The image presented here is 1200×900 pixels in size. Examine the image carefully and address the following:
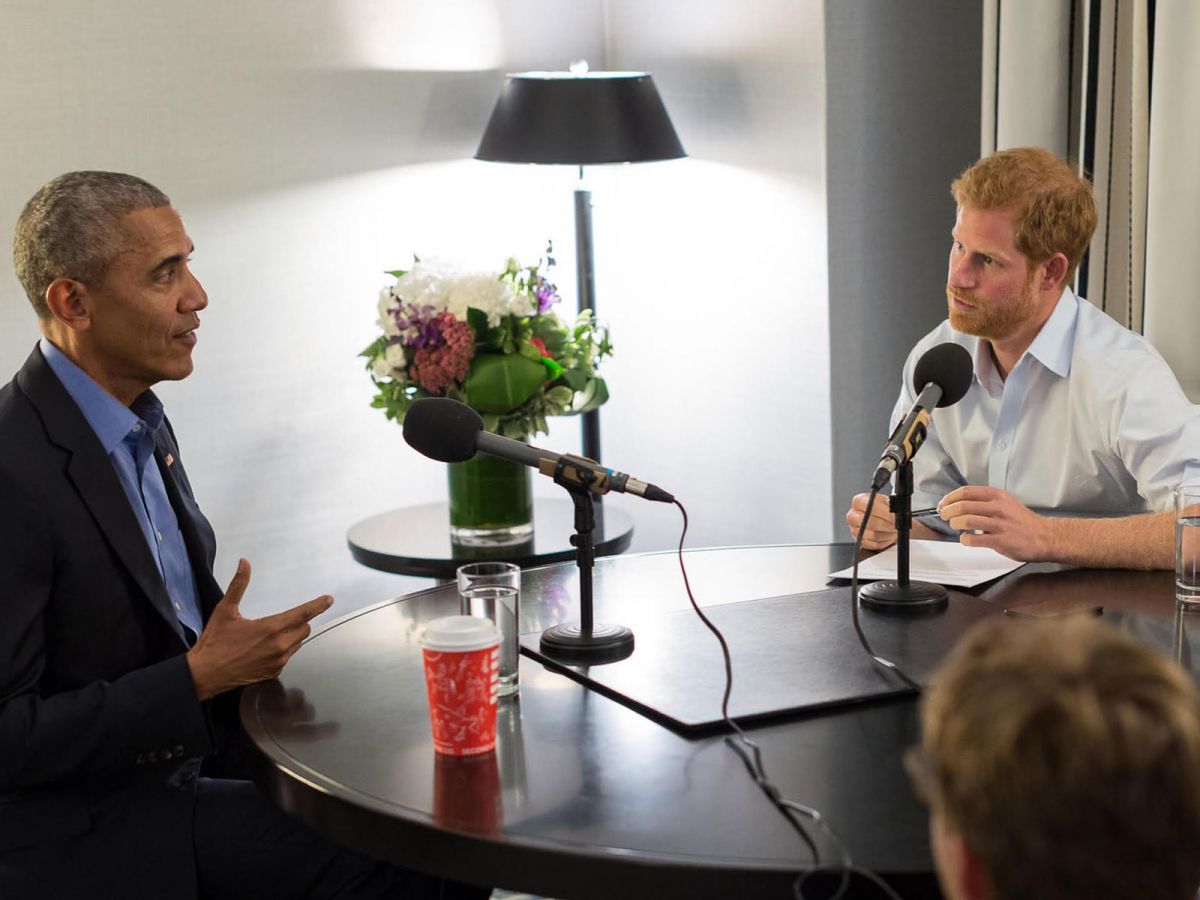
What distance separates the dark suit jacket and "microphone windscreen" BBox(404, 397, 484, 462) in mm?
366

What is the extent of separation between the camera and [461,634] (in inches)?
54.4

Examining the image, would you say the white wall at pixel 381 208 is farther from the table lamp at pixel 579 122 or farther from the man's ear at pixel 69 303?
the man's ear at pixel 69 303

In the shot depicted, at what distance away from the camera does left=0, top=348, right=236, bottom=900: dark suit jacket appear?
5.15 ft

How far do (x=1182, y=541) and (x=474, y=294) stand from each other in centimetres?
128

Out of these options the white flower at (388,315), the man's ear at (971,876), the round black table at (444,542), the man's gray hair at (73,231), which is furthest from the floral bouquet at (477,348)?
the man's ear at (971,876)

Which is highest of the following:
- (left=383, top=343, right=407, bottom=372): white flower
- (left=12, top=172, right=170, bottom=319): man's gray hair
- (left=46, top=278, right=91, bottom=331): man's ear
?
(left=12, top=172, right=170, bottom=319): man's gray hair

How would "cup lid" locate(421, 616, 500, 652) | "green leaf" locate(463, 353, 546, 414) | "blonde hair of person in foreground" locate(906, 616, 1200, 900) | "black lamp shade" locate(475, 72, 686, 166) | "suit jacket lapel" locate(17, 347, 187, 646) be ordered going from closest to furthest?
"blonde hair of person in foreground" locate(906, 616, 1200, 900)
"cup lid" locate(421, 616, 500, 652)
"suit jacket lapel" locate(17, 347, 187, 646)
"green leaf" locate(463, 353, 546, 414)
"black lamp shade" locate(475, 72, 686, 166)

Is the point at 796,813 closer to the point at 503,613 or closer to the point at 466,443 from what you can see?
the point at 503,613

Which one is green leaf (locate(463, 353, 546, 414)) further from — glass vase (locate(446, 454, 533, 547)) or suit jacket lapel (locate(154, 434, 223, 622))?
suit jacket lapel (locate(154, 434, 223, 622))

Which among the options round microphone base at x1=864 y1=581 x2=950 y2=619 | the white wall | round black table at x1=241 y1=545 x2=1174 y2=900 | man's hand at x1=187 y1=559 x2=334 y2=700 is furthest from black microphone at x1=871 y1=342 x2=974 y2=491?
the white wall

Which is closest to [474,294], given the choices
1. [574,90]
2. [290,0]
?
[574,90]

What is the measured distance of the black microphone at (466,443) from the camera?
158 centimetres

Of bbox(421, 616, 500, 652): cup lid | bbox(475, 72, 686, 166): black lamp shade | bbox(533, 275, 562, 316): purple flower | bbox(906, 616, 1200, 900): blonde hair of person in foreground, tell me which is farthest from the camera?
bbox(475, 72, 686, 166): black lamp shade

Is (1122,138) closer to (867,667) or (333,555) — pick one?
(867,667)
